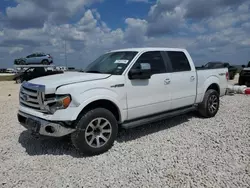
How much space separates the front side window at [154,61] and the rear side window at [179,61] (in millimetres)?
381

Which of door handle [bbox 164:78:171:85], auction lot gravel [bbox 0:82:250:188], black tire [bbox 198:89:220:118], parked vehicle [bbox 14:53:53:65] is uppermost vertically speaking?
parked vehicle [bbox 14:53:53:65]

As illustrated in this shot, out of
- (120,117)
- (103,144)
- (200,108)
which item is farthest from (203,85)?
(103,144)

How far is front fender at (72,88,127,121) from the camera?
3.85 m

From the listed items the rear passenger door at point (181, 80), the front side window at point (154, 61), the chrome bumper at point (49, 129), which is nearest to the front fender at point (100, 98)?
the chrome bumper at point (49, 129)

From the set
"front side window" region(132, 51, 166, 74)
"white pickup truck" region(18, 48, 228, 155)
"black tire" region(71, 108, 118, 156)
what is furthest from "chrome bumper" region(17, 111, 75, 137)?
"front side window" region(132, 51, 166, 74)

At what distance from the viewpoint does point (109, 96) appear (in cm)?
420

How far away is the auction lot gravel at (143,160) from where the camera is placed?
3299mm

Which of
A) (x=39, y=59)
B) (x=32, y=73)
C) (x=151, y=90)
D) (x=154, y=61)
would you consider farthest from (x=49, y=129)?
(x=39, y=59)

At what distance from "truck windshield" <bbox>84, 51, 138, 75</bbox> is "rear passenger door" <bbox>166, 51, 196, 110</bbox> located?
117 cm

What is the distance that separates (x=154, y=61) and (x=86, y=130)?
7.52 feet

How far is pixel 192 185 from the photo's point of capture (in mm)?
3137

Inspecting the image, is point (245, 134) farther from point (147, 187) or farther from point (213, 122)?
point (147, 187)

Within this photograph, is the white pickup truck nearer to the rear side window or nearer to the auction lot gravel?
the rear side window

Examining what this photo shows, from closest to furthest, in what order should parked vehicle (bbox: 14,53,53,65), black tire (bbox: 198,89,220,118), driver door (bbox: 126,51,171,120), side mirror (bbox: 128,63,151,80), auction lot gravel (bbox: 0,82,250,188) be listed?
1. auction lot gravel (bbox: 0,82,250,188)
2. side mirror (bbox: 128,63,151,80)
3. driver door (bbox: 126,51,171,120)
4. black tire (bbox: 198,89,220,118)
5. parked vehicle (bbox: 14,53,53,65)
